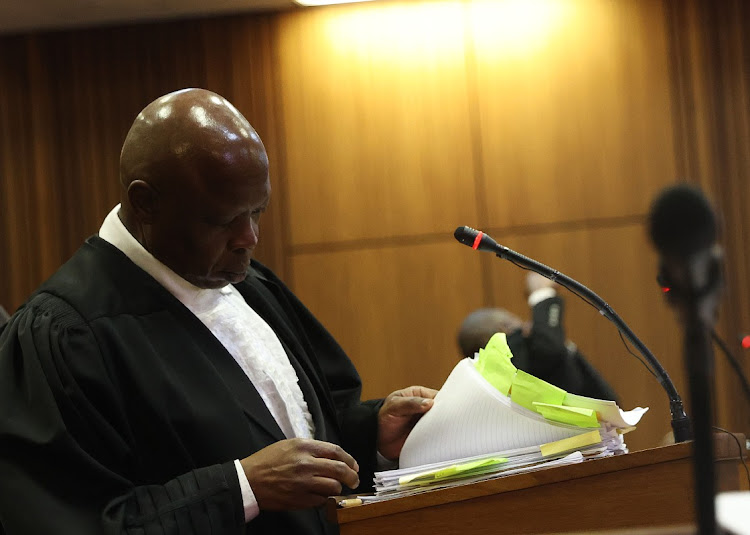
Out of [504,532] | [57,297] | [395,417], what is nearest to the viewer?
[504,532]

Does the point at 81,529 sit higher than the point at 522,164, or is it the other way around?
the point at 522,164

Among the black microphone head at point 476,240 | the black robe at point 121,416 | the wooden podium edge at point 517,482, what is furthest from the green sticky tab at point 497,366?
the black robe at point 121,416

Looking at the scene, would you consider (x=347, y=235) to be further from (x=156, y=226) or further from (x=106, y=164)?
(x=156, y=226)

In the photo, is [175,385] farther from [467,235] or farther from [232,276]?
[467,235]

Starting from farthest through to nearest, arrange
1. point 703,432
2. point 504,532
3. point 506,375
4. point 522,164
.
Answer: point 522,164
point 506,375
point 504,532
point 703,432

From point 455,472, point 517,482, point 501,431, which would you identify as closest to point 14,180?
point 501,431

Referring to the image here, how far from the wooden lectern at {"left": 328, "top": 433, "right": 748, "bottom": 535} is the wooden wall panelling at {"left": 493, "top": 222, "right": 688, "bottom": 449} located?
15.6 ft

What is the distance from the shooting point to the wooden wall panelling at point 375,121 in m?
6.86

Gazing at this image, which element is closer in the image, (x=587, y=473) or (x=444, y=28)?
(x=587, y=473)

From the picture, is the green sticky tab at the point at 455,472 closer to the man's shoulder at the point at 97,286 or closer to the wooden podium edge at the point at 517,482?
the wooden podium edge at the point at 517,482

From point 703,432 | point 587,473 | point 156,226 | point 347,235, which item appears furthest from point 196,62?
point 703,432

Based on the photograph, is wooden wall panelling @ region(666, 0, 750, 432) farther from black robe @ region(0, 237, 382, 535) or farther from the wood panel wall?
black robe @ region(0, 237, 382, 535)

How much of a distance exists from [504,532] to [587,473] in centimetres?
20

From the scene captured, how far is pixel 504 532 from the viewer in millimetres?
1810
